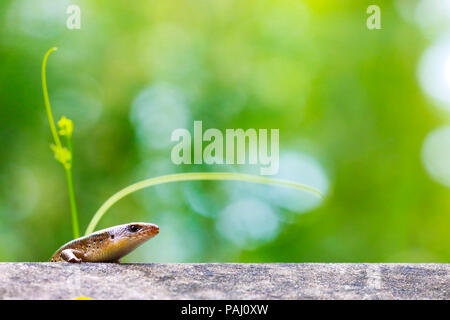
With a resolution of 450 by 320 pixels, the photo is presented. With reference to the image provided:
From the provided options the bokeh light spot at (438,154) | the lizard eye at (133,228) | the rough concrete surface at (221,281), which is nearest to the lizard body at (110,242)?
the lizard eye at (133,228)

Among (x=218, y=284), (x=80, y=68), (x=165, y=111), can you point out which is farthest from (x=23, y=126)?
(x=218, y=284)

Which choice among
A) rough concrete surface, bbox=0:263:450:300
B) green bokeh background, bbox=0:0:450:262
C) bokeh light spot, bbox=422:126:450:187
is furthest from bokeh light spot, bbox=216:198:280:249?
rough concrete surface, bbox=0:263:450:300

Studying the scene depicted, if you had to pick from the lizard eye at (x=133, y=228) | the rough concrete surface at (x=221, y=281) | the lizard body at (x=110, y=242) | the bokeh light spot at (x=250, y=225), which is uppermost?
the bokeh light spot at (x=250, y=225)

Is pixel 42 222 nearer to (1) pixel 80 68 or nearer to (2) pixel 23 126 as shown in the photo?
(2) pixel 23 126

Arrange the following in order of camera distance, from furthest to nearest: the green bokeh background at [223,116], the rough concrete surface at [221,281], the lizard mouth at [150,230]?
the green bokeh background at [223,116] < the lizard mouth at [150,230] < the rough concrete surface at [221,281]

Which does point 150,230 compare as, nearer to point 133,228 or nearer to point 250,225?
point 133,228

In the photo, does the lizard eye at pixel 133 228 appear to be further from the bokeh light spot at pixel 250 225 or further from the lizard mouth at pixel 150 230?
the bokeh light spot at pixel 250 225

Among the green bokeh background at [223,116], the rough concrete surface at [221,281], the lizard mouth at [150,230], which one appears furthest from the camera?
the green bokeh background at [223,116]

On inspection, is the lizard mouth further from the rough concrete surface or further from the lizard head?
the rough concrete surface
